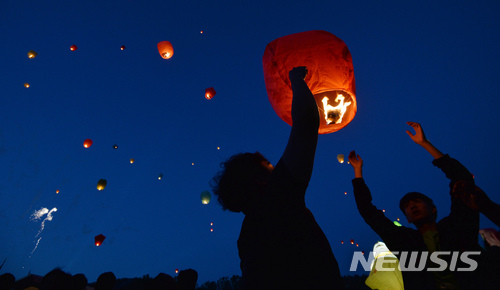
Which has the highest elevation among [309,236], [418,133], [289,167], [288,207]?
[418,133]

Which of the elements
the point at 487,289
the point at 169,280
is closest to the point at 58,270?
the point at 169,280

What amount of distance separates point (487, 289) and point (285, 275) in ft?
5.92

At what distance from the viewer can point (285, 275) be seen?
95 cm

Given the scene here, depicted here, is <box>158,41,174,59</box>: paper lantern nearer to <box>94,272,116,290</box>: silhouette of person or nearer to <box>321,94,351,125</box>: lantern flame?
<box>94,272,116,290</box>: silhouette of person

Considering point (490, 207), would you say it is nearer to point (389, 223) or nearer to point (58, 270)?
point (389, 223)

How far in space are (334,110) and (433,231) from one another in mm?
1322

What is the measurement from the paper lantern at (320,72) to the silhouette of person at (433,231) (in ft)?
2.65

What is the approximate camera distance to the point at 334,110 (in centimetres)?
228

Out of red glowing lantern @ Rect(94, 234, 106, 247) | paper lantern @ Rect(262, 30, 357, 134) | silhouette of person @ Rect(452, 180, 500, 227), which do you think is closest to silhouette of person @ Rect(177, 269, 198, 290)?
paper lantern @ Rect(262, 30, 357, 134)

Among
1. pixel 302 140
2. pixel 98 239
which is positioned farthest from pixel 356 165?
pixel 98 239

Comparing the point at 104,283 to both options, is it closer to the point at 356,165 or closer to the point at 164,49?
the point at 356,165

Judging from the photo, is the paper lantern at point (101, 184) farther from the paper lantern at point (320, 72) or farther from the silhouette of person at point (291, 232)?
the silhouette of person at point (291, 232)

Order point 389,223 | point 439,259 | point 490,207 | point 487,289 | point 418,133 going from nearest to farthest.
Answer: point 490,207
point 487,289
point 439,259
point 389,223
point 418,133

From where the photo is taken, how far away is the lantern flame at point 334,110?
2.28 m
